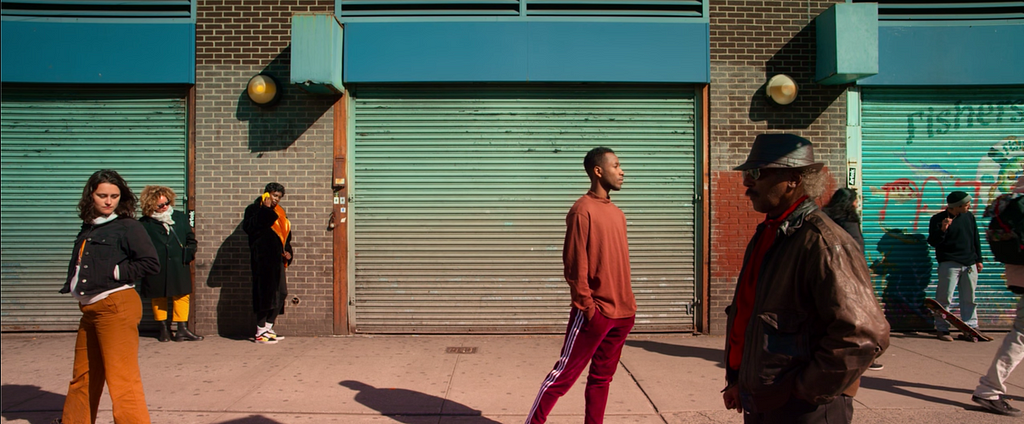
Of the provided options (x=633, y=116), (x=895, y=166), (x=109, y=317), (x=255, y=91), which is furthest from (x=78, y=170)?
(x=895, y=166)

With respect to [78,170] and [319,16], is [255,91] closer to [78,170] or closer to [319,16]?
[319,16]

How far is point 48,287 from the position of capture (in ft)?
23.4

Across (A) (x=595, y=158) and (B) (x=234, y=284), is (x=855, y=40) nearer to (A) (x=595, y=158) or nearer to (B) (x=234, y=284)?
(A) (x=595, y=158)

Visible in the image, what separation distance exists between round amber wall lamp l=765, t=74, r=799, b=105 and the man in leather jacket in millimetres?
5080

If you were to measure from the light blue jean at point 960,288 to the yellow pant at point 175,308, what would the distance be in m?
8.64

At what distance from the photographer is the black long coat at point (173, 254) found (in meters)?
6.43

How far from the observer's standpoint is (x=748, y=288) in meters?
2.32

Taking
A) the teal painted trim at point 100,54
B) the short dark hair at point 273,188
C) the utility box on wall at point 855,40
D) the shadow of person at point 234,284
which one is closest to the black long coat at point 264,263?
the short dark hair at point 273,188

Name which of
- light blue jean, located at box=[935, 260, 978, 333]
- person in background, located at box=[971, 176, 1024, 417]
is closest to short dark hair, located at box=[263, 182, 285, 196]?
person in background, located at box=[971, 176, 1024, 417]

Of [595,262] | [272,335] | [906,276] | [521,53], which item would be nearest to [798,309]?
[595,262]

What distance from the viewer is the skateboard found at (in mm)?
6762

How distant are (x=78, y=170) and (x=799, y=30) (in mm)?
8622

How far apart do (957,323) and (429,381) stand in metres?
5.92

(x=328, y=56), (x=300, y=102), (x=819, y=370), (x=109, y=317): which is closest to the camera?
(x=819, y=370)
